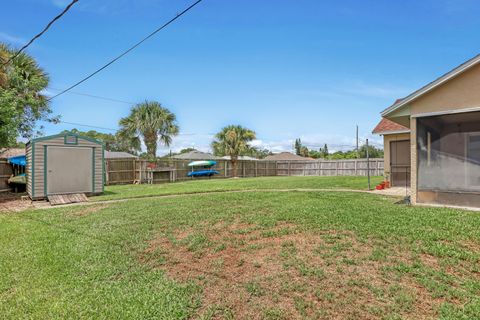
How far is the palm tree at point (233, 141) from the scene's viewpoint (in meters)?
27.3

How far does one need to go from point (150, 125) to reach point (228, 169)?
27.0ft

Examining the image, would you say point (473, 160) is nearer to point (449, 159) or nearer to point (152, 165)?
point (449, 159)

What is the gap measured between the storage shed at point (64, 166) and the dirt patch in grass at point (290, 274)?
951 cm

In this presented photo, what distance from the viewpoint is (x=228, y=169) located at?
2789 cm

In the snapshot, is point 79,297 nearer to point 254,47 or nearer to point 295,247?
point 295,247

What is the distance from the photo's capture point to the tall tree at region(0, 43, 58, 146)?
39.1ft

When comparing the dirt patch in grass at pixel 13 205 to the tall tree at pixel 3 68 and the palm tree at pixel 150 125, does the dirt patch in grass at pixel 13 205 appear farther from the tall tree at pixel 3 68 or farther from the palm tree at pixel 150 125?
the palm tree at pixel 150 125

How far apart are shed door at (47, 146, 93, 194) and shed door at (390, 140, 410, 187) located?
551 inches

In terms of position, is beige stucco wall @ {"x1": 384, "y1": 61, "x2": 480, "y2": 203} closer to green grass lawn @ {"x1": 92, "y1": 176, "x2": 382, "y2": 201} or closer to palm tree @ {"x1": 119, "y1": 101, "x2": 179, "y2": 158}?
green grass lawn @ {"x1": 92, "y1": 176, "x2": 382, "y2": 201}

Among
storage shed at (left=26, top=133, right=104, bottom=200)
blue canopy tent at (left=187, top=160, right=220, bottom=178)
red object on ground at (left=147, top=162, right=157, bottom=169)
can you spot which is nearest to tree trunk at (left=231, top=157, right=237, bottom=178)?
blue canopy tent at (left=187, top=160, right=220, bottom=178)

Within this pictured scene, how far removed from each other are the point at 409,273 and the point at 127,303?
11.4 feet

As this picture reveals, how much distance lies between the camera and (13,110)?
11883 millimetres

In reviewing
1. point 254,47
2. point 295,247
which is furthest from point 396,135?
point 295,247

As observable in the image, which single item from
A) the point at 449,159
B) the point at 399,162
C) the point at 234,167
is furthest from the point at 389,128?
the point at 234,167
